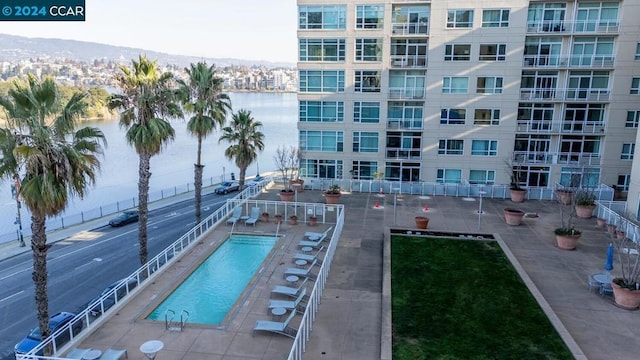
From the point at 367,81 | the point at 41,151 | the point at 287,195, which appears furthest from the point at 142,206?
the point at 367,81

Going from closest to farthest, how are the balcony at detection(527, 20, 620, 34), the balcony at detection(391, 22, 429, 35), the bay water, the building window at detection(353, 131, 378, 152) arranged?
1. the balcony at detection(527, 20, 620, 34)
2. the balcony at detection(391, 22, 429, 35)
3. the building window at detection(353, 131, 378, 152)
4. the bay water

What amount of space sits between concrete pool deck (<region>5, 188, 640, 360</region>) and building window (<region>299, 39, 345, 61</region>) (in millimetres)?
14143

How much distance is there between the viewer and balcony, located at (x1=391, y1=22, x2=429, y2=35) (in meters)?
32.6

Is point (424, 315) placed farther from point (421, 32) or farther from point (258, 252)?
point (421, 32)

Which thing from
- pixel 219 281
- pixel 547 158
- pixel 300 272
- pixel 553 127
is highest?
pixel 553 127

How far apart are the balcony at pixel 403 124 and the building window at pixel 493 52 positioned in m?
6.41

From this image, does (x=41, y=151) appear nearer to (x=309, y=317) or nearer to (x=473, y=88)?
(x=309, y=317)

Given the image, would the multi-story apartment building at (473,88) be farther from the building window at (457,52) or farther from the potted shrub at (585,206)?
the potted shrub at (585,206)

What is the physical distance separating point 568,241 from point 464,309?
9.08m

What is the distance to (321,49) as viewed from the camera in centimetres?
3375

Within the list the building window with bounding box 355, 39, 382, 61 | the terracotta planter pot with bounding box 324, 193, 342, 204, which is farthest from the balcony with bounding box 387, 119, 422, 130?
the terracotta planter pot with bounding box 324, 193, 342, 204

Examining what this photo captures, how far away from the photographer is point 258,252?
21.0 metres

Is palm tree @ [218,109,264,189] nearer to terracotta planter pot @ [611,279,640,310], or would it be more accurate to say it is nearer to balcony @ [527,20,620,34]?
balcony @ [527,20,620,34]

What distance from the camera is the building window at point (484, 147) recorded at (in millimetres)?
33406
